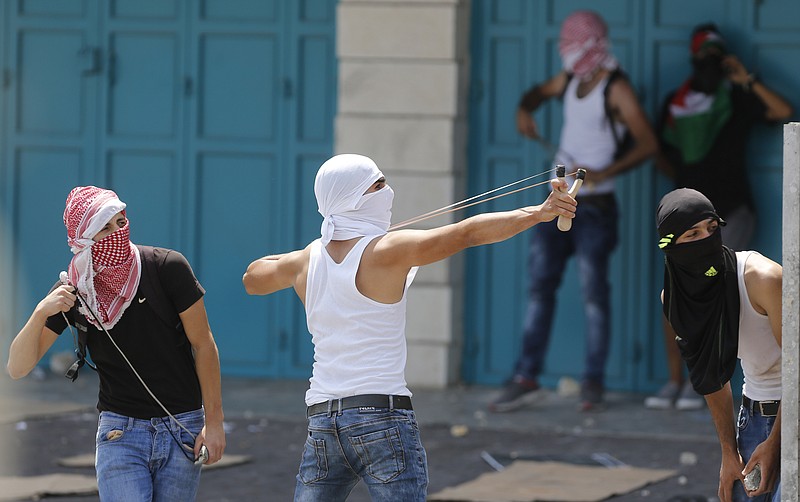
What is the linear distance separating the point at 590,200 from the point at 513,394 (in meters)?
1.33

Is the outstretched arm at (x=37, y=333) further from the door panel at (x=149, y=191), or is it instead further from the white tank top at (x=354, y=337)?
the door panel at (x=149, y=191)

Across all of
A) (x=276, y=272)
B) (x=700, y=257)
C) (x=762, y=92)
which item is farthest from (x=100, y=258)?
(x=762, y=92)

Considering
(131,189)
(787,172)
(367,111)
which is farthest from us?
(131,189)

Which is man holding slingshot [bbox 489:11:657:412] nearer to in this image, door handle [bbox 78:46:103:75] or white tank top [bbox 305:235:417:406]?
door handle [bbox 78:46:103:75]

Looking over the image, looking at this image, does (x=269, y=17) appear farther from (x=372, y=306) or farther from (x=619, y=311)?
(x=372, y=306)

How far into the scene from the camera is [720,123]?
926 cm

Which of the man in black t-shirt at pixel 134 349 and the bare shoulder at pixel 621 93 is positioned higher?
the bare shoulder at pixel 621 93

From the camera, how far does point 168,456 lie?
469cm

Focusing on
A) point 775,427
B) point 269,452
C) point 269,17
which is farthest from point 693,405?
point 775,427

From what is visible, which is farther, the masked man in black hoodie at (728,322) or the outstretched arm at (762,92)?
the outstretched arm at (762,92)

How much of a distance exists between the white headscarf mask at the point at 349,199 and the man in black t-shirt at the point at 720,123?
502 cm

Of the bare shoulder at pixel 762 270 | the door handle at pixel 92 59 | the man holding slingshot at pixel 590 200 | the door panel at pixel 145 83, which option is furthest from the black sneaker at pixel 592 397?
the bare shoulder at pixel 762 270

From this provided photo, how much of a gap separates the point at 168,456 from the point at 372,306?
0.87m

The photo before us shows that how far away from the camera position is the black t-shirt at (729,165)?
9203 millimetres
